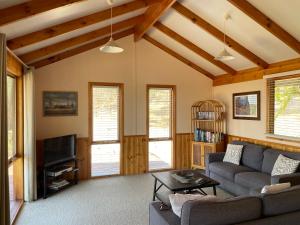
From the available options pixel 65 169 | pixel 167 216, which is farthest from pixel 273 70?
pixel 65 169

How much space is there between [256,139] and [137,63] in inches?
132

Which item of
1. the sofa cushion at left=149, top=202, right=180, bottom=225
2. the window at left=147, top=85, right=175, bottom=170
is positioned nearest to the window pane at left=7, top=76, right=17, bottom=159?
the sofa cushion at left=149, top=202, right=180, bottom=225

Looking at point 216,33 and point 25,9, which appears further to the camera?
point 216,33

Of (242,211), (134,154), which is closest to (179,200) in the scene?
(242,211)

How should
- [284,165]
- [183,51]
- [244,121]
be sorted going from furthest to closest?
[183,51], [244,121], [284,165]

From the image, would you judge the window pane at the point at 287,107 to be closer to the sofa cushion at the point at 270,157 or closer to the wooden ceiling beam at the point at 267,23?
the sofa cushion at the point at 270,157

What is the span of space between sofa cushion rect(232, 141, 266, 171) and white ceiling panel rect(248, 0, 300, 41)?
7.06 feet

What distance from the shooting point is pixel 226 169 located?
4605 mm

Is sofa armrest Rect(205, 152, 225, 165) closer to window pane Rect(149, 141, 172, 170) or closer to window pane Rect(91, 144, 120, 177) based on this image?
window pane Rect(149, 141, 172, 170)

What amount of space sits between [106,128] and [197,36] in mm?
2977

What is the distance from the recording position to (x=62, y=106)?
5.34 metres

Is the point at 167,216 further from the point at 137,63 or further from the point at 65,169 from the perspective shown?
the point at 137,63

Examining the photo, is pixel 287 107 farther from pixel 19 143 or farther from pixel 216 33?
pixel 19 143

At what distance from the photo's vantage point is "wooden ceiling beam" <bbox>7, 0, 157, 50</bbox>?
11.5ft
